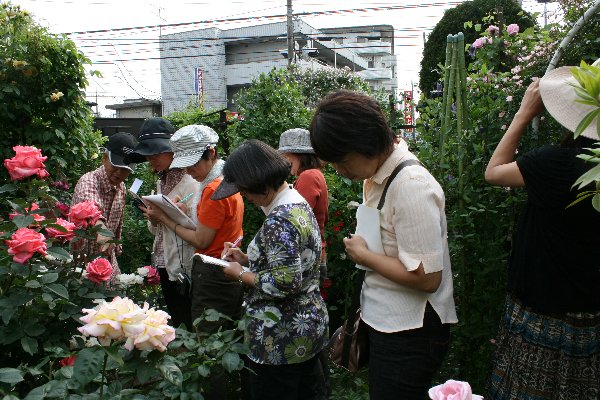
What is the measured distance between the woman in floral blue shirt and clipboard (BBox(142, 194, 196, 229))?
0.70 m

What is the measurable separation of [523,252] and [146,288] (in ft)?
7.32

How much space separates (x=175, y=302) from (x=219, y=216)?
2.88ft

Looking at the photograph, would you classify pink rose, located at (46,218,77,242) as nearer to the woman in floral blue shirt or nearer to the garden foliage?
the woman in floral blue shirt

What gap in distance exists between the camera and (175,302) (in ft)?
11.3

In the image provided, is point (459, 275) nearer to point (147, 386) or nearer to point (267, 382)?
point (267, 382)

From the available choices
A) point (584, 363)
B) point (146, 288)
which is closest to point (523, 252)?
point (584, 363)

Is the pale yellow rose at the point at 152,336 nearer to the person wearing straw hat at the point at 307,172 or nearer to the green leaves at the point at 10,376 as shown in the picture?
the green leaves at the point at 10,376

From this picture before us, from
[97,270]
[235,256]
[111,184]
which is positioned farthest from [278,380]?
[111,184]

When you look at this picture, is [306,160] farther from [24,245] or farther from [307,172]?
[24,245]

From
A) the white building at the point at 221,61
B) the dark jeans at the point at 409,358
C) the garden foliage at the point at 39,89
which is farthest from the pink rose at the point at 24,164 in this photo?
the white building at the point at 221,61

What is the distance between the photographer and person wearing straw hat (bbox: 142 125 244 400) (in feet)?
9.37

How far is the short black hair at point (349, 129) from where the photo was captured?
5.60 ft

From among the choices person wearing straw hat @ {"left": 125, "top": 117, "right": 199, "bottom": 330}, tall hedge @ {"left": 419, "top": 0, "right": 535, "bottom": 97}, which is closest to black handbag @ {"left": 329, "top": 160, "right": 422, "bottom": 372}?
person wearing straw hat @ {"left": 125, "top": 117, "right": 199, "bottom": 330}

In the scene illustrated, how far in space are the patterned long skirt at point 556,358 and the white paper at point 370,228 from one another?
0.54 m
